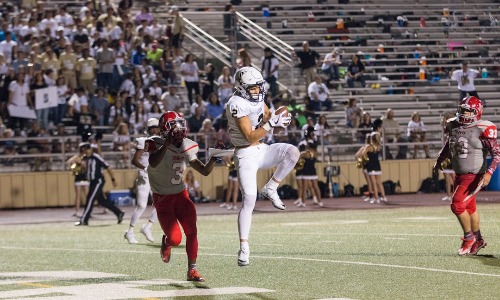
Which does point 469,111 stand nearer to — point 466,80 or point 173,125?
point 173,125

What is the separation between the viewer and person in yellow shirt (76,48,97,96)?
28984 millimetres

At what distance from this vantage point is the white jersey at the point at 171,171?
1219cm

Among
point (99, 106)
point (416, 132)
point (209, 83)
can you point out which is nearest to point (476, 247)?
point (99, 106)

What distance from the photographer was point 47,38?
30.2 meters

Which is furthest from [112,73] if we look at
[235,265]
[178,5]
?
[235,265]

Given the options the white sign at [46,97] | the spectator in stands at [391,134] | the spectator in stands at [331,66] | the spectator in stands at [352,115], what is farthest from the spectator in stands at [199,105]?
the spectator in stands at [331,66]

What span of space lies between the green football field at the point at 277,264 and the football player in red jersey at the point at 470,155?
0.54m

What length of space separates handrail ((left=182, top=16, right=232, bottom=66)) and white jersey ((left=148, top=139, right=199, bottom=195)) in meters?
20.9

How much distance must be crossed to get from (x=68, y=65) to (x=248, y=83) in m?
17.7

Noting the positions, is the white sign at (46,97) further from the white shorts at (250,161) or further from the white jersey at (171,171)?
the white shorts at (250,161)

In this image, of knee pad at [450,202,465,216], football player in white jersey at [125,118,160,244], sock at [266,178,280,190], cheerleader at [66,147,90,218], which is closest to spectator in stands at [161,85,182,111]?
cheerleader at [66,147,90,218]

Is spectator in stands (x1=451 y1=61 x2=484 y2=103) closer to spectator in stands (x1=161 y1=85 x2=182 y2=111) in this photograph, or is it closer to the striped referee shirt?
spectator in stands (x1=161 y1=85 x2=182 y2=111)

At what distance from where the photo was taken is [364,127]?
3034 centimetres

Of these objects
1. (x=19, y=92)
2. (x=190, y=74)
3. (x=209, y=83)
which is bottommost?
(x=19, y=92)
